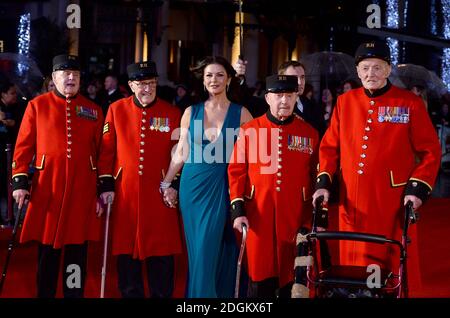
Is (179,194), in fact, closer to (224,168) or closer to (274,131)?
(224,168)

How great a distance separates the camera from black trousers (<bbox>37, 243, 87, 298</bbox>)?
6867mm

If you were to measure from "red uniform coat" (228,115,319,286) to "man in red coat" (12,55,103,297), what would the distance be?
3.74ft

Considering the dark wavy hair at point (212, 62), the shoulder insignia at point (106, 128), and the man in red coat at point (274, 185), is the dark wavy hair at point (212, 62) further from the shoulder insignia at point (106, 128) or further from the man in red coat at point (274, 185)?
the shoulder insignia at point (106, 128)

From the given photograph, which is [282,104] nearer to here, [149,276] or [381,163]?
[381,163]

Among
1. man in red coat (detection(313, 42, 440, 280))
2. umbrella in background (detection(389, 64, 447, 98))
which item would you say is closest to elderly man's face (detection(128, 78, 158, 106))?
man in red coat (detection(313, 42, 440, 280))

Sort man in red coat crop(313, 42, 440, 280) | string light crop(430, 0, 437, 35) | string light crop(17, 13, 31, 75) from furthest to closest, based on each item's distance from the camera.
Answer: string light crop(17, 13, 31, 75) → string light crop(430, 0, 437, 35) → man in red coat crop(313, 42, 440, 280)

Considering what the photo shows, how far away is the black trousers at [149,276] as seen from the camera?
6.94 m

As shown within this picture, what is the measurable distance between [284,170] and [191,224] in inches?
32.6

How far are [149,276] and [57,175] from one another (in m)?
0.99

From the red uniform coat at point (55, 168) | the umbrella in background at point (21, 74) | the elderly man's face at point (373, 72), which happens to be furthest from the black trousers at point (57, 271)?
the umbrella in background at point (21, 74)

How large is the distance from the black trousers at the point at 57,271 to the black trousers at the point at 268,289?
1266mm

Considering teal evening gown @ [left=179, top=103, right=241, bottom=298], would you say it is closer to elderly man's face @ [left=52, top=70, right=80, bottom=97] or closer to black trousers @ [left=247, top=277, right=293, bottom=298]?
black trousers @ [left=247, top=277, right=293, bottom=298]

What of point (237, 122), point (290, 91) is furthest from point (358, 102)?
point (237, 122)

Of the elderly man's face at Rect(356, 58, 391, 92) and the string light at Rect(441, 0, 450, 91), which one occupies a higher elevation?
the string light at Rect(441, 0, 450, 91)
